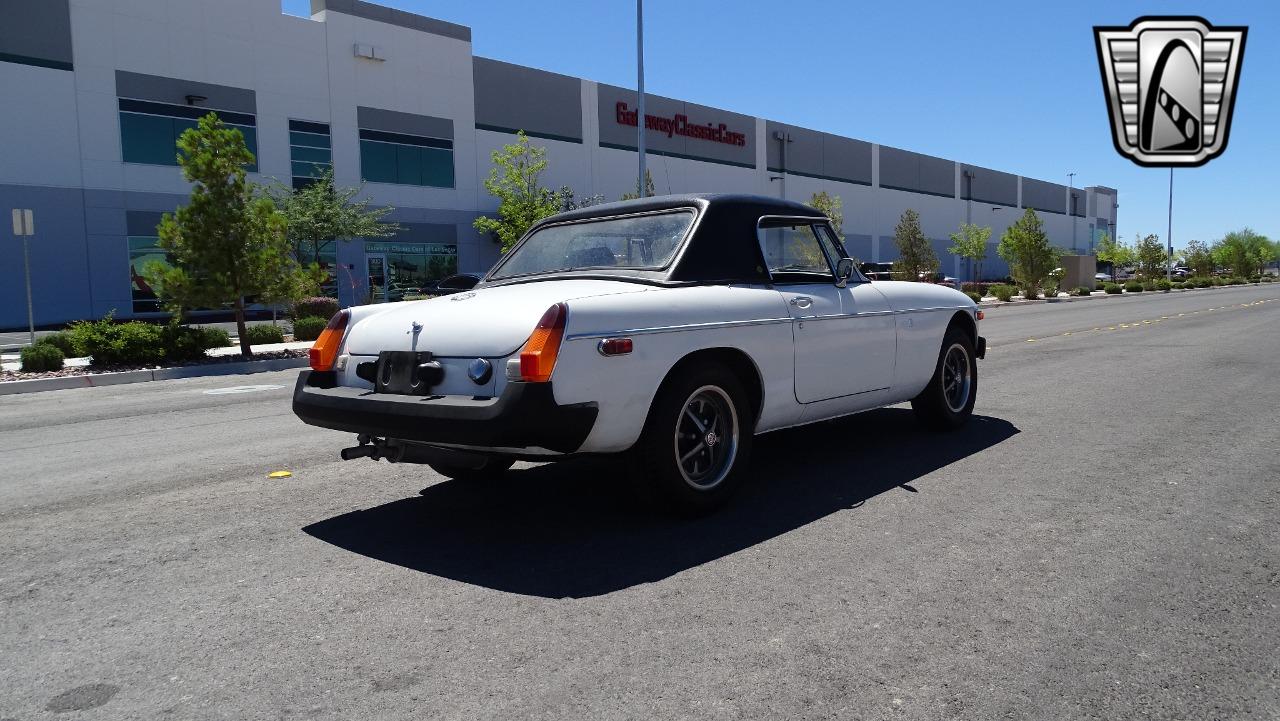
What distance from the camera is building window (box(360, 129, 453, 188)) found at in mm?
36781

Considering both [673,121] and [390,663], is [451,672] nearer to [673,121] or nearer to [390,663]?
[390,663]

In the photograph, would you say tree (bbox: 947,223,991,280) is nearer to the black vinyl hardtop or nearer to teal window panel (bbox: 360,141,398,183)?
teal window panel (bbox: 360,141,398,183)

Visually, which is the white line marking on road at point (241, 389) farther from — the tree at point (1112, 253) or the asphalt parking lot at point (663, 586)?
the tree at point (1112, 253)

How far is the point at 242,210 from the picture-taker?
58.0 feet

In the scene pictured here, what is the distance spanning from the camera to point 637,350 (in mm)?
4207

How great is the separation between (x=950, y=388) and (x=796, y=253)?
221cm

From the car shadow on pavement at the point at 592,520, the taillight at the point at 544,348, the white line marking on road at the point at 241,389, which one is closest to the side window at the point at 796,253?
the car shadow on pavement at the point at 592,520

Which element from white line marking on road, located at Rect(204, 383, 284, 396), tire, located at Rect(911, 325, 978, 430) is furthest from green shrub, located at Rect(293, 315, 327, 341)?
tire, located at Rect(911, 325, 978, 430)

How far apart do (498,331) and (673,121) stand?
45851mm

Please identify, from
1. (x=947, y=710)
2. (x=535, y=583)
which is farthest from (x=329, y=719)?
(x=947, y=710)

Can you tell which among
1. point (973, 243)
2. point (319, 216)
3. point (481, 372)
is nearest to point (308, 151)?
point (319, 216)

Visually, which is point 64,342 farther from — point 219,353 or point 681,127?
point 681,127

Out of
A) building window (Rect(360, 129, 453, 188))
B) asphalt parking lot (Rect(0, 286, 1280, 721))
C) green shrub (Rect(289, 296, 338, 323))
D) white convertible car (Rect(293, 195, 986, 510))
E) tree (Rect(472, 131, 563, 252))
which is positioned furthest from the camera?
building window (Rect(360, 129, 453, 188))

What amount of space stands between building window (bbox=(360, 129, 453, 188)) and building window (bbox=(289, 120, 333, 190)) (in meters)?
1.63
